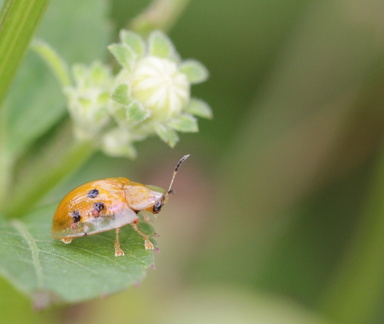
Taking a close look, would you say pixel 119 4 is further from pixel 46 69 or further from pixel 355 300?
pixel 355 300

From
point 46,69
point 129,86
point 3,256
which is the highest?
point 129,86

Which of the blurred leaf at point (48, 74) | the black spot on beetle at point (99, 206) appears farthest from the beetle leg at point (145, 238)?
the blurred leaf at point (48, 74)

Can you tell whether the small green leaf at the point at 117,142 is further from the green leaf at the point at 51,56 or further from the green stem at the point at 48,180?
the green leaf at the point at 51,56

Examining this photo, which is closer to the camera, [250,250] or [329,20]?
[250,250]

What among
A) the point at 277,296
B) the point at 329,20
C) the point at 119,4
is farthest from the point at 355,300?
the point at 119,4

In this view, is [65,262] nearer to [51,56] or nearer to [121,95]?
[121,95]

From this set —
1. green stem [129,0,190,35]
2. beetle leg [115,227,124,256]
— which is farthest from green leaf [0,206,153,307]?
green stem [129,0,190,35]

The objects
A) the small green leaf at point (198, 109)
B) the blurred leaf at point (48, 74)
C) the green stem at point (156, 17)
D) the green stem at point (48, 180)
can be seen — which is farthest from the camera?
the blurred leaf at point (48, 74)

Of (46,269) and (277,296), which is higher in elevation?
(46,269)
